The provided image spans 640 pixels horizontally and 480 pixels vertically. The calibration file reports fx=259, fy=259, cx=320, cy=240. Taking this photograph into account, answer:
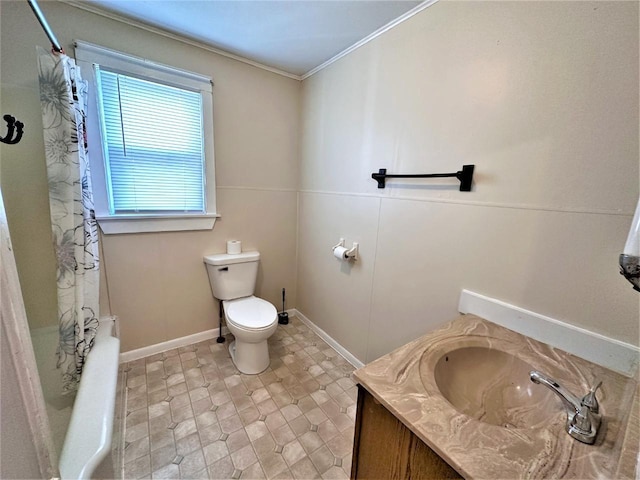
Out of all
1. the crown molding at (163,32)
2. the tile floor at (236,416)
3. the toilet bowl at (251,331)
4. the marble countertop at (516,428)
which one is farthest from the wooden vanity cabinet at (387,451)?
the crown molding at (163,32)

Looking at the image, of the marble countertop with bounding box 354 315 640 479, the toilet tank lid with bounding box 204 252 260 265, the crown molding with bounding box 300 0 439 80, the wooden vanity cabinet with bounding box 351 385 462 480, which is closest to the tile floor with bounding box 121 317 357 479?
the wooden vanity cabinet with bounding box 351 385 462 480

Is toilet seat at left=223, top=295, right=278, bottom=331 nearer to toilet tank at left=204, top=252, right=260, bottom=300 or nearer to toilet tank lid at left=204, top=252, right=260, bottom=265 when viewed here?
toilet tank at left=204, top=252, right=260, bottom=300

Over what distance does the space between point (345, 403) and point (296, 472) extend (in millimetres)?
497

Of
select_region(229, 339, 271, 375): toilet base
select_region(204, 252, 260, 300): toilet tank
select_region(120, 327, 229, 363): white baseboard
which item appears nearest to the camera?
select_region(229, 339, 271, 375): toilet base

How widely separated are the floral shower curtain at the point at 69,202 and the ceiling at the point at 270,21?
598mm

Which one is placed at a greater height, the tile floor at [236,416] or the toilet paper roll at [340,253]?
the toilet paper roll at [340,253]

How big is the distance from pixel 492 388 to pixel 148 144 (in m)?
2.32

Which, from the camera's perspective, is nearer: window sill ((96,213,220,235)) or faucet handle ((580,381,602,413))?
faucet handle ((580,381,602,413))

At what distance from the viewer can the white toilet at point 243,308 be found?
174cm

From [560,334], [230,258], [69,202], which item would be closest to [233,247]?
[230,258]

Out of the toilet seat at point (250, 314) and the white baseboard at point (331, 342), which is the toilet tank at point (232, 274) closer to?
the toilet seat at point (250, 314)

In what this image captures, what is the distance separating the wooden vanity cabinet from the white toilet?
1.01m

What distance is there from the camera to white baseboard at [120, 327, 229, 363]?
6.33ft

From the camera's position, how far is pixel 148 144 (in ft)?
5.81
